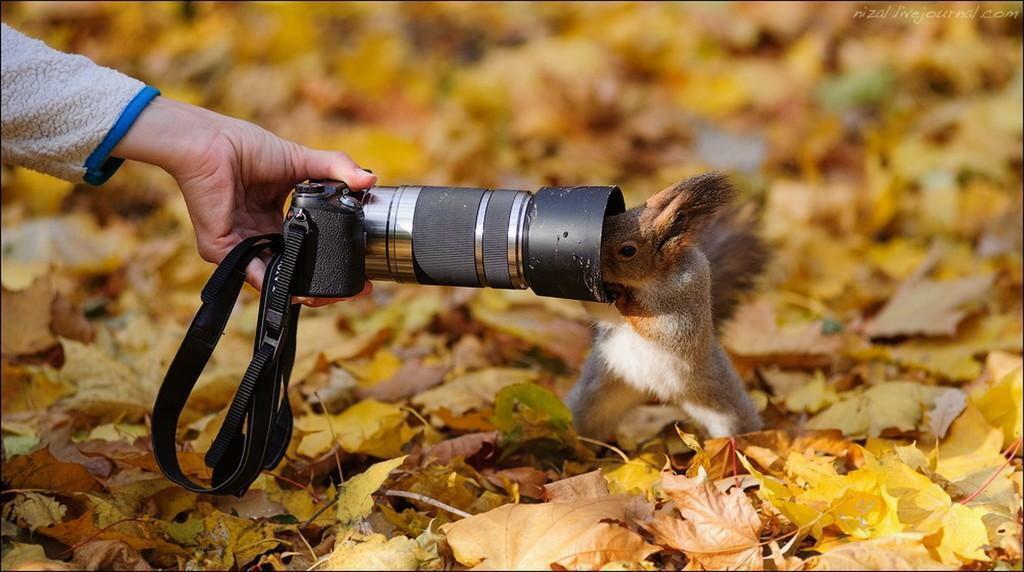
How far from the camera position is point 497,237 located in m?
1.56

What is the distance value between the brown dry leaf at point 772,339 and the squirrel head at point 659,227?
2.27 ft

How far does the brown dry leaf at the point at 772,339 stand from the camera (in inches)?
93.0

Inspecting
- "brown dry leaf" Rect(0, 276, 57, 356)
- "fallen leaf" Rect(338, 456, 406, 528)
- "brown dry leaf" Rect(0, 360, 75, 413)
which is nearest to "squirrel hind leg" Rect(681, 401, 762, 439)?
"fallen leaf" Rect(338, 456, 406, 528)

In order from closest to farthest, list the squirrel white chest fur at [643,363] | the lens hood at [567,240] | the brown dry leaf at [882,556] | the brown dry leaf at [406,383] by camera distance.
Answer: the brown dry leaf at [882,556] → the lens hood at [567,240] → the squirrel white chest fur at [643,363] → the brown dry leaf at [406,383]

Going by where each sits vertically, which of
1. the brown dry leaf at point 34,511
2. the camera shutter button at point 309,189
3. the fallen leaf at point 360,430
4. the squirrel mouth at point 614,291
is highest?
the camera shutter button at point 309,189

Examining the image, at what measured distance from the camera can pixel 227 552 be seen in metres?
1.47

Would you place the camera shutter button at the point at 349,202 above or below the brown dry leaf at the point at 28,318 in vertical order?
above

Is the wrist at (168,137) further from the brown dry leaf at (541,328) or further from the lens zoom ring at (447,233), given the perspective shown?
the brown dry leaf at (541,328)

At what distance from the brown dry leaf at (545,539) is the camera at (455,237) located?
0.35 metres

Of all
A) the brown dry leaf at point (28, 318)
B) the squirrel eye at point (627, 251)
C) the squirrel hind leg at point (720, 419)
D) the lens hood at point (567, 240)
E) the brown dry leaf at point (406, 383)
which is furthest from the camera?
the brown dry leaf at point (28, 318)

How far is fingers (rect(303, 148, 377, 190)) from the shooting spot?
167cm

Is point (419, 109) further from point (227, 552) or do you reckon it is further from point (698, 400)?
point (227, 552)

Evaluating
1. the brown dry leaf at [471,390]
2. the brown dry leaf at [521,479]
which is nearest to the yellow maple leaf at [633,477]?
the brown dry leaf at [521,479]

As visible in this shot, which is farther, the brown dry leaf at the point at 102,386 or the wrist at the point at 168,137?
the brown dry leaf at the point at 102,386
